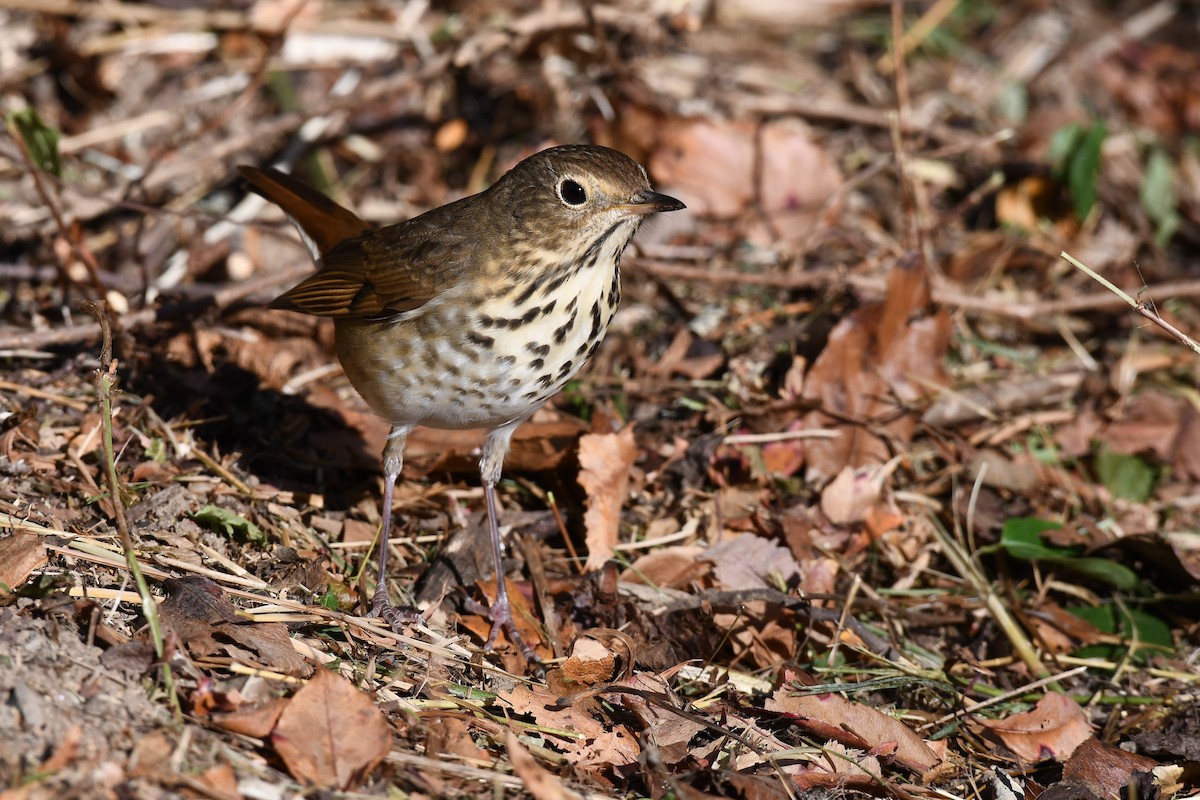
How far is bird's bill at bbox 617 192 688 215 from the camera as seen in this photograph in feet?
11.5

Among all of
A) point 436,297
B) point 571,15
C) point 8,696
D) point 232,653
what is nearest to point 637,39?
point 571,15

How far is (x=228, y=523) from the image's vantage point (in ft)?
12.5

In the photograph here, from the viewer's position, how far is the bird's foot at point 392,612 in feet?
11.9

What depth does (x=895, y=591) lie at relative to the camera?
438 centimetres

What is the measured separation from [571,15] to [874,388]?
275 cm

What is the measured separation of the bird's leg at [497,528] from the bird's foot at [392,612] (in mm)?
252

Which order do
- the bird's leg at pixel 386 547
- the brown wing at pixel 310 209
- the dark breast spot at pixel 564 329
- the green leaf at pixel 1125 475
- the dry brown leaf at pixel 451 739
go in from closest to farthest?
the dry brown leaf at pixel 451 739
the dark breast spot at pixel 564 329
the bird's leg at pixel 386 547
the brown wing at pixel 310 209
the green leaf at pixel 1125 475

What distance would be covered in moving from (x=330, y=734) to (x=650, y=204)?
5.58 ft

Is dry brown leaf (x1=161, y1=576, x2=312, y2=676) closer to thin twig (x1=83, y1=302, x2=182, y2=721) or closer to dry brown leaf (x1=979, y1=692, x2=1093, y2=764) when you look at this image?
thin twig (x1=83, y1=302, x2=182, y2=721)

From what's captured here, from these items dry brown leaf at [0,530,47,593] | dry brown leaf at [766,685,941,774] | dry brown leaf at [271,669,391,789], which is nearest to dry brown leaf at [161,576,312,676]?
dry brown leaf at [271,669,391,789]

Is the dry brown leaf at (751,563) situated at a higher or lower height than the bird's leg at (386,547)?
lower

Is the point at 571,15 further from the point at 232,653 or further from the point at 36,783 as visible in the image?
the point at 36,783

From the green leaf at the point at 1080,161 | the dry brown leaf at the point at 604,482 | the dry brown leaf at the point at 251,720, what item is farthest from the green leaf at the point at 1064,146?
the dry brown leaf at the point at 251,720

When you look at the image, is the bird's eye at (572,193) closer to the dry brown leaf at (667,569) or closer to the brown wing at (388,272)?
the brown wing at (388,272)
